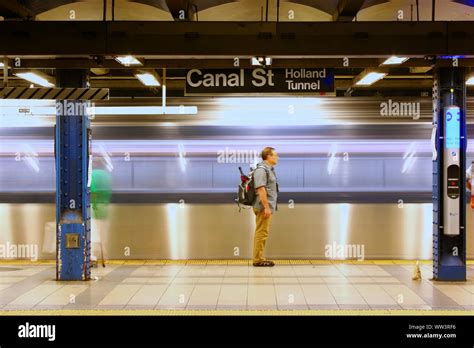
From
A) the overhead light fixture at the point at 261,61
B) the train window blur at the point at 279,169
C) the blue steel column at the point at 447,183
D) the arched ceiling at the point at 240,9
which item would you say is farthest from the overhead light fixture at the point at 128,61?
the blue steel column at the point at 447,183

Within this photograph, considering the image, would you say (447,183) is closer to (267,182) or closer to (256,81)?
(267,182)

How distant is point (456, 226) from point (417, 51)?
2.50 metres

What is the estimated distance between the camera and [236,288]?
300 inches

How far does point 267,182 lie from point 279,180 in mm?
628

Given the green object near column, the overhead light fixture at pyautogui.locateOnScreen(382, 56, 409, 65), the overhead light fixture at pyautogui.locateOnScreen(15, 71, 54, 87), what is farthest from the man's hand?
the overhead light fixture at pyautogui.locateOnScreen(15, 71, 54, 87)

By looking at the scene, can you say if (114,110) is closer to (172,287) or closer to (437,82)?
(172,287)

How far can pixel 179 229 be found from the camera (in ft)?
31.5

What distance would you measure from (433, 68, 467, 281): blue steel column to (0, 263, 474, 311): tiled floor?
24 cm

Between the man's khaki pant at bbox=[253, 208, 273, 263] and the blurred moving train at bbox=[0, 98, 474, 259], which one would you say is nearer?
the man's khaki pant at bbox=[253, 208, 273, 263]

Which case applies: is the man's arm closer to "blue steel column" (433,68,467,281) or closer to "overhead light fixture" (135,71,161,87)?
"overhead light fixture" (135,71,161,87)

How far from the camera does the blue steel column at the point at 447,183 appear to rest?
8.00 m

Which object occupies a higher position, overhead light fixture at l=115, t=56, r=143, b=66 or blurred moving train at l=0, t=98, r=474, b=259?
overhead light fixture at l=115, t=56, r=143, b=66

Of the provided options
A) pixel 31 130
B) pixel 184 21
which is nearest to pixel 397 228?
pixel 184 21

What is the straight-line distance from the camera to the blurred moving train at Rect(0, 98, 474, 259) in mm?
9586
